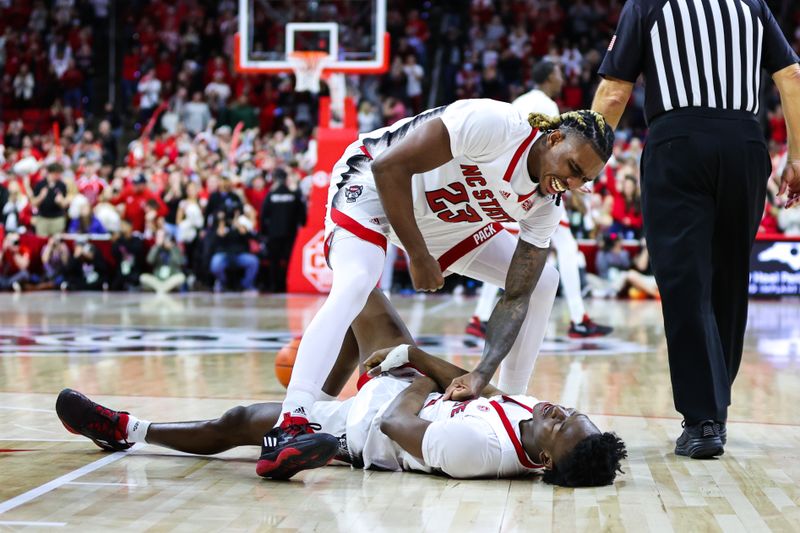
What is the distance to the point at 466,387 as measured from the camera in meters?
3.92

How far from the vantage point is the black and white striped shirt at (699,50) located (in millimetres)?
4363

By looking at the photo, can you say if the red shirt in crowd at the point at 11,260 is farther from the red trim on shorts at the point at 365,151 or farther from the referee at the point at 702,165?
the referee at the point at 702,165

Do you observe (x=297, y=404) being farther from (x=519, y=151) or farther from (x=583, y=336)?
(x=583, y=336)

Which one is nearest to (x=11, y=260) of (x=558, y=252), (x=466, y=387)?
(x=558, y=252)

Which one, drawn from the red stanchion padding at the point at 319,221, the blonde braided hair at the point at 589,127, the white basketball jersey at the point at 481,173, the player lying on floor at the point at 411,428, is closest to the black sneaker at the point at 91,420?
the player lying on floor at the point at 411,428

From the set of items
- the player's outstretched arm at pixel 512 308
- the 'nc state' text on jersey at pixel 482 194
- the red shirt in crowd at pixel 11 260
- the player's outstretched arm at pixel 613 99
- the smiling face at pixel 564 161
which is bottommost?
the red shirt in crowd at pixel 11 260

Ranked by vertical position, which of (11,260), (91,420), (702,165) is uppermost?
(702,165)

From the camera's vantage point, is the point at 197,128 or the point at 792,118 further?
the point at 197,128

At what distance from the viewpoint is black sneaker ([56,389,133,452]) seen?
4109 mm

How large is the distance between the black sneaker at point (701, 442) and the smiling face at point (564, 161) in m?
1.11

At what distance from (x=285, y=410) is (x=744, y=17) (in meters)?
2.47

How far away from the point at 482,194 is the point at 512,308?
19.3 inches

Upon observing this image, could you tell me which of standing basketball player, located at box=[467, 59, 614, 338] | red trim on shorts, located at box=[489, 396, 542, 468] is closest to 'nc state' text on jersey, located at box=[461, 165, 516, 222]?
red trim on shorts, located at box=[489, 396, 542, 468]

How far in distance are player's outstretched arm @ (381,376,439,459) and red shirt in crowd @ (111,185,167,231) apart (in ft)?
39.7
